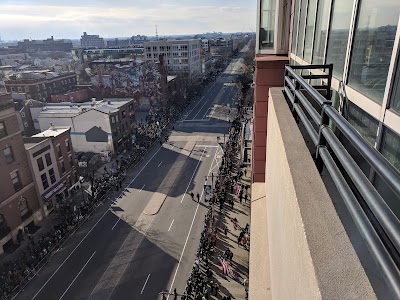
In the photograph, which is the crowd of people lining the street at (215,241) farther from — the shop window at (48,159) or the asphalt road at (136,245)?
the shop window at (48,159)

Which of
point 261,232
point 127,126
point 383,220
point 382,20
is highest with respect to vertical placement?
point 382,20

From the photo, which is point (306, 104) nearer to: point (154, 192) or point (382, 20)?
point (382, 20)

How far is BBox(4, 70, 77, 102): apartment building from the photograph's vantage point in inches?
2378

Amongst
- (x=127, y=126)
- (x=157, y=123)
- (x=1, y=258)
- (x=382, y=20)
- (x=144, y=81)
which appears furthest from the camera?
(x=144, y=81)

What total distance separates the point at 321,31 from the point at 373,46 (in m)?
2.32

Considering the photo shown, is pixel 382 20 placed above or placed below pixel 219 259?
above

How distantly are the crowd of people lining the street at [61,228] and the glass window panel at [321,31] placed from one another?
67.0ft

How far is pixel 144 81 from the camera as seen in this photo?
59.4 metres

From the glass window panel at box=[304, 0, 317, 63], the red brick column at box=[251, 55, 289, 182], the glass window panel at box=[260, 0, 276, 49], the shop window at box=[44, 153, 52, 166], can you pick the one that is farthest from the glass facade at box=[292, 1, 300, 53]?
the shop window at box=[44, 153, 52, 166]

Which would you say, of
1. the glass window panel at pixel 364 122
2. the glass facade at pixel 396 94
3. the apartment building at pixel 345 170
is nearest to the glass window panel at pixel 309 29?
the apartment building at pixel 345 170

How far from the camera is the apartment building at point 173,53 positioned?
78188 millimetres

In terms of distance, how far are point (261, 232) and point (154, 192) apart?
23.2 metres

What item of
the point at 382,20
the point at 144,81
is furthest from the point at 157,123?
the point at 382,20

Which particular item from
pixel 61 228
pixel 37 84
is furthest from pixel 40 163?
pixel 37 84
